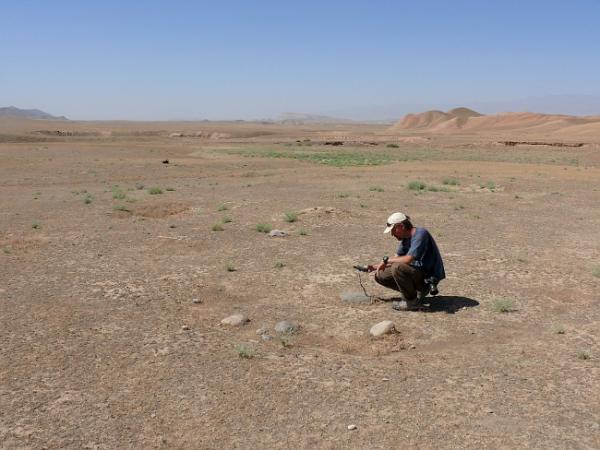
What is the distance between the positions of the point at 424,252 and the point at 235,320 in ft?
8.74

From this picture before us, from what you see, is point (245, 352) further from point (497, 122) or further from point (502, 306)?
point (497, 122)

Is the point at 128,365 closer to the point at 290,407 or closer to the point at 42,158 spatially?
the point at 290,407

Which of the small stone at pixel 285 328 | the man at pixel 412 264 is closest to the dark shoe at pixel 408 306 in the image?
the man at pixel 412 264

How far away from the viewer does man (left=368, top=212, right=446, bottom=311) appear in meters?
7.90

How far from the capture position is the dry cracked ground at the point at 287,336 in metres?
5.18

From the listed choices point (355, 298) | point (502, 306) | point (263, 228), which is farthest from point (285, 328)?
point (263, 228)

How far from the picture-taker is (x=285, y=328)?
7.48 metres

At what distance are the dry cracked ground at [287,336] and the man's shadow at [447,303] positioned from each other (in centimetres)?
4

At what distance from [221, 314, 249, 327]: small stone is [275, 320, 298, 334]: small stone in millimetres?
495

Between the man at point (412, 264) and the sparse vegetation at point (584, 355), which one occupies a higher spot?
the man at point (412, 264)

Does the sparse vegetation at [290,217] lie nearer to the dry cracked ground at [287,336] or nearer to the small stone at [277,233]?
the dry cracked ground at [287,336]

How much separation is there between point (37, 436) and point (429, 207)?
14.6 meters

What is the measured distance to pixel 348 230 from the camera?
14.1m

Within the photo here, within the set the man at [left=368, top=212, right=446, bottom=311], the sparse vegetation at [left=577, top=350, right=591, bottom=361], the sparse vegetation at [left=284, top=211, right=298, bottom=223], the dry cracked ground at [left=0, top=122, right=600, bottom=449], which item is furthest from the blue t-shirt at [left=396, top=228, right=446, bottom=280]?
the sparse vegetation at [left=284, top=211, right=298, bottom=223]
